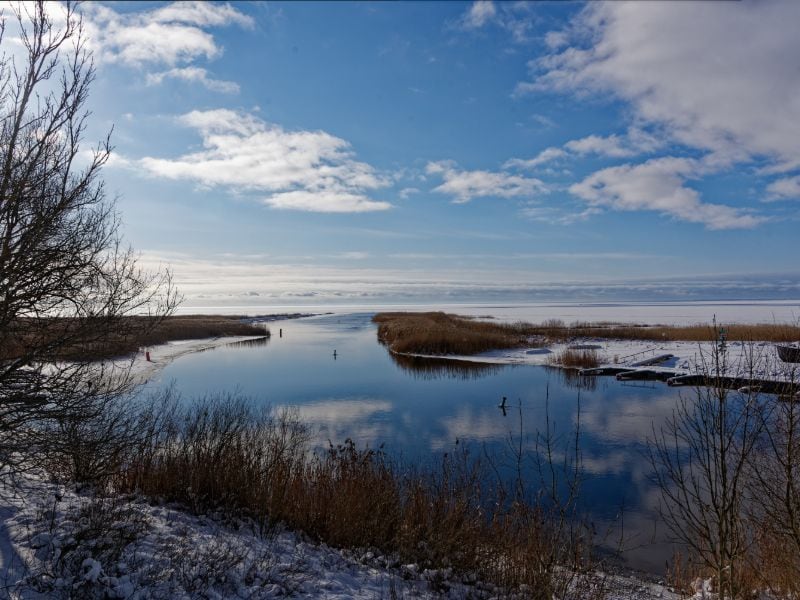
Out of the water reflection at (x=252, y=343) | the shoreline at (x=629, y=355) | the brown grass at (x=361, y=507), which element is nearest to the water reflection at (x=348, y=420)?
the brown grass at (x=361, y=507)

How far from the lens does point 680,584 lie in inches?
307

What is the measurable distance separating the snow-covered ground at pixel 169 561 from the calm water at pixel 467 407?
2969mm

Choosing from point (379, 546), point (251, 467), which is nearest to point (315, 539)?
point (379, 546)

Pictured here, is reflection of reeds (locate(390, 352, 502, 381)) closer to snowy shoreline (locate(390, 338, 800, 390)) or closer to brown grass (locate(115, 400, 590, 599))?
snowy shoreline (locate(390, 338, 800, 390))

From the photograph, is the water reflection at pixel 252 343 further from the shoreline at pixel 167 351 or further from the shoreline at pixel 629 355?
the shoreline at pixel 629 355

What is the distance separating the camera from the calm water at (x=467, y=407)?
1202 cm

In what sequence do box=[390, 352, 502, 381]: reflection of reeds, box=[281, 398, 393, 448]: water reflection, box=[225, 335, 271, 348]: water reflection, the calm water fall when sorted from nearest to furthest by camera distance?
the calm water
box=[281, 398, 393, 448]: water reflection
box=[390, 352, 502, 381]: reflection of reeds
box=[225, 335, 271, 348]: water reflection

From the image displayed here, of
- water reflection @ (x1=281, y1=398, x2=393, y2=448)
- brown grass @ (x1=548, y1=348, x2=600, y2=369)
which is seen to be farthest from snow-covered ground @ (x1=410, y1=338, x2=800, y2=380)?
water reflection @ (x1=281, y1=398, x2=393, y2=448)

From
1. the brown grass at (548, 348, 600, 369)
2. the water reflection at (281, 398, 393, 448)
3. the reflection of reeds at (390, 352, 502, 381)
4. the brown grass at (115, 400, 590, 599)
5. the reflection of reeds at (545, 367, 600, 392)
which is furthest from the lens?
the brown grass at (548, 348, 600, 369)

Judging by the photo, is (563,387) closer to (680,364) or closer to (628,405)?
(628,405)

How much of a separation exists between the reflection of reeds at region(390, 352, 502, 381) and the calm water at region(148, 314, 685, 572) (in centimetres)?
7

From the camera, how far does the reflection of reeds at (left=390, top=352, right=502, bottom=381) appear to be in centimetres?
2834

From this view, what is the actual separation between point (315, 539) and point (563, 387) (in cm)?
1879

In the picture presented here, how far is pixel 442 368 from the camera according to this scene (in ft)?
102
